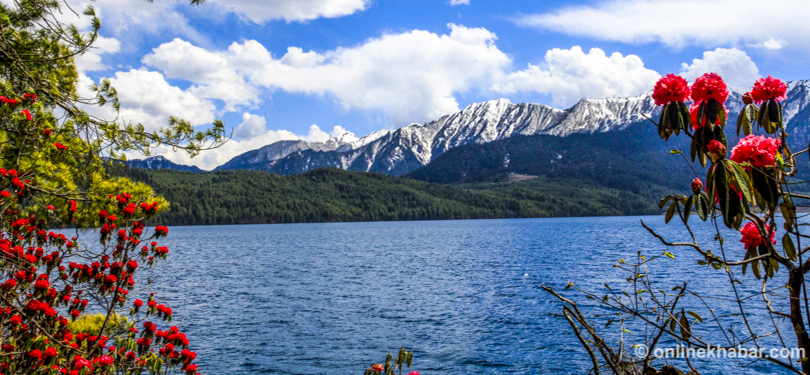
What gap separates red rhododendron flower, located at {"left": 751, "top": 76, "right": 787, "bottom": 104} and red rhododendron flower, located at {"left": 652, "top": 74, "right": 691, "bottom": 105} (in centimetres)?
66

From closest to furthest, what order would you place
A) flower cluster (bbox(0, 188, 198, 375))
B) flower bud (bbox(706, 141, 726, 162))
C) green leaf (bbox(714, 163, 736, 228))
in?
green leaf (bbox(714, 163, 736, 228)) < flower bud (bbox(706, 141, 726, 162)) < flower cluster (bbox(0, 188, 198, 375))

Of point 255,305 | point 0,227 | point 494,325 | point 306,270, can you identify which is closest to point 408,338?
point 494,325

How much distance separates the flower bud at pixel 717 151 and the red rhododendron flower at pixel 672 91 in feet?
2.41

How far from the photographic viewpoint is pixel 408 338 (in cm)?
2338

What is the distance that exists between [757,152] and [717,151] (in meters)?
0.24

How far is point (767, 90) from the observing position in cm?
384

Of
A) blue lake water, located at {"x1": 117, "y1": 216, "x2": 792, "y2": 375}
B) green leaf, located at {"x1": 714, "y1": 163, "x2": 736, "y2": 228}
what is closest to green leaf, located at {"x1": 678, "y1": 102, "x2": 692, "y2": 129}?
green leaf, located at {"x1": 714, "y1": 163, "x2": 736, "y2": 228}

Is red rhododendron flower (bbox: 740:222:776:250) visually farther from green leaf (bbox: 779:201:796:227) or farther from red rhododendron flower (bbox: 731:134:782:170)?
red rhododendron flower (bbox: 731:134:782:170)

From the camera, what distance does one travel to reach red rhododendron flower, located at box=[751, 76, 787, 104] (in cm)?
380

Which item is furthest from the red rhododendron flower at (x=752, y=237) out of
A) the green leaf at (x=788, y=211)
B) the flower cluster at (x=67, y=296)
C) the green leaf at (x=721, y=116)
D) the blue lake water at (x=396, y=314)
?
the blue lake water at (x=396, y=314)

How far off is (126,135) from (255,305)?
25.8m

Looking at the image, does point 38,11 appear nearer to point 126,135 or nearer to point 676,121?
point 126,135

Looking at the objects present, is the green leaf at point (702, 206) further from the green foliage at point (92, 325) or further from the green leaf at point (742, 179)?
the green foliage at point (92, 325)

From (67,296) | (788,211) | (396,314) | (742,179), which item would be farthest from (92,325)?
(396,314)
